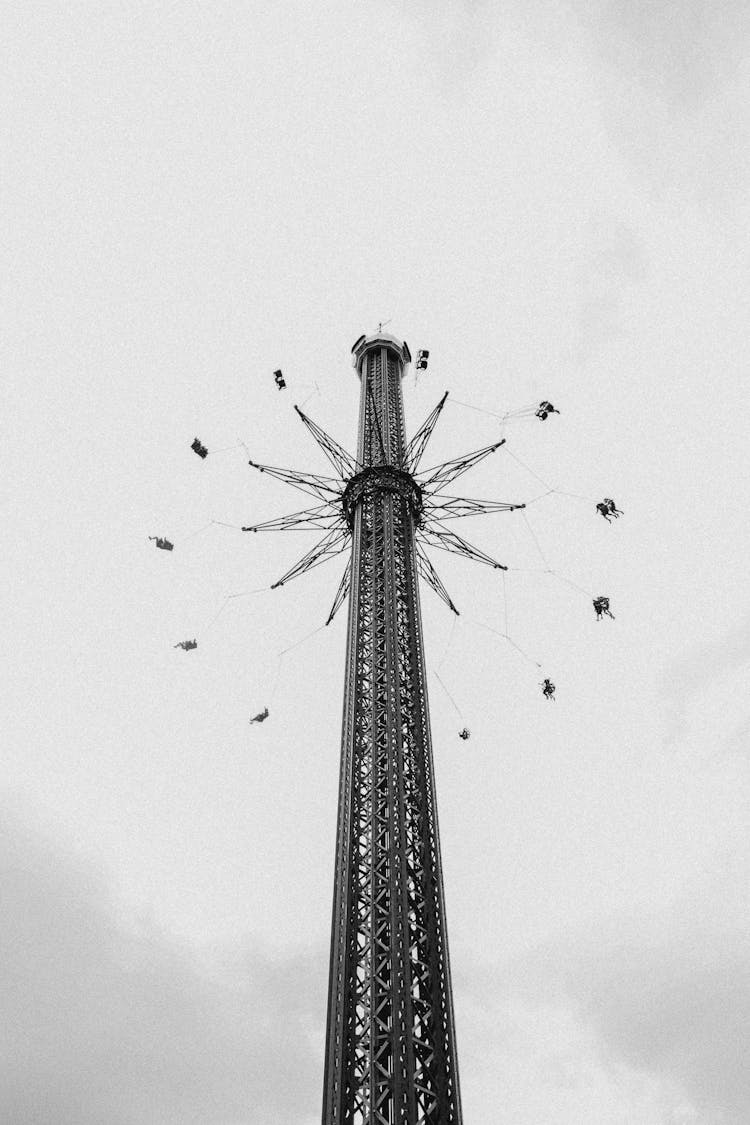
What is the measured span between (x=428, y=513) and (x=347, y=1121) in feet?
60.1

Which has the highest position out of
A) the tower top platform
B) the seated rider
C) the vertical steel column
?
the tower top platform

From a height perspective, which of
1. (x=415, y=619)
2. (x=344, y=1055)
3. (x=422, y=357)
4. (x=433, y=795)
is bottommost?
(x=344, y=1055)

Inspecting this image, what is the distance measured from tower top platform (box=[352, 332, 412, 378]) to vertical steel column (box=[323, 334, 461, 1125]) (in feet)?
37.6

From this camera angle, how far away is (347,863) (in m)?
16.8

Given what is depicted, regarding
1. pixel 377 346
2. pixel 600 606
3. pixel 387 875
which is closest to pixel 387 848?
pixel 387 875

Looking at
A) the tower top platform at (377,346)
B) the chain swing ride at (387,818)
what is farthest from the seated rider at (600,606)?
the tower top platform at (377,346)

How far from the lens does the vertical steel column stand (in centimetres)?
1371

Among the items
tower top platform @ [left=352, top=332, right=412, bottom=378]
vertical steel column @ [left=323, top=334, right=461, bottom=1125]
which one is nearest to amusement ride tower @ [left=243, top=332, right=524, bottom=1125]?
vertical steel column @ [left=323, top=334, right=461, bottom=1125]

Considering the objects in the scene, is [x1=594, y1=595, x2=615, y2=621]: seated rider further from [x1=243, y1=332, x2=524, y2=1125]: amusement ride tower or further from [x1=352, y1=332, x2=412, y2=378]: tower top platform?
[x1=352, y1=332, x2=412, y2=378]: tower top platform

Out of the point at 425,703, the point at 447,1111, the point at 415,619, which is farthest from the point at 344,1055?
the point at 415,619

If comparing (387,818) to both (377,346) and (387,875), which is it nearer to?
(387,875)

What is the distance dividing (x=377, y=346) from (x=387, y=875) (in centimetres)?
2457

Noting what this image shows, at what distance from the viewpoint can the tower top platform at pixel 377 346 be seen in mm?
33688

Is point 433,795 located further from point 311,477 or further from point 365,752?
point 311,477
